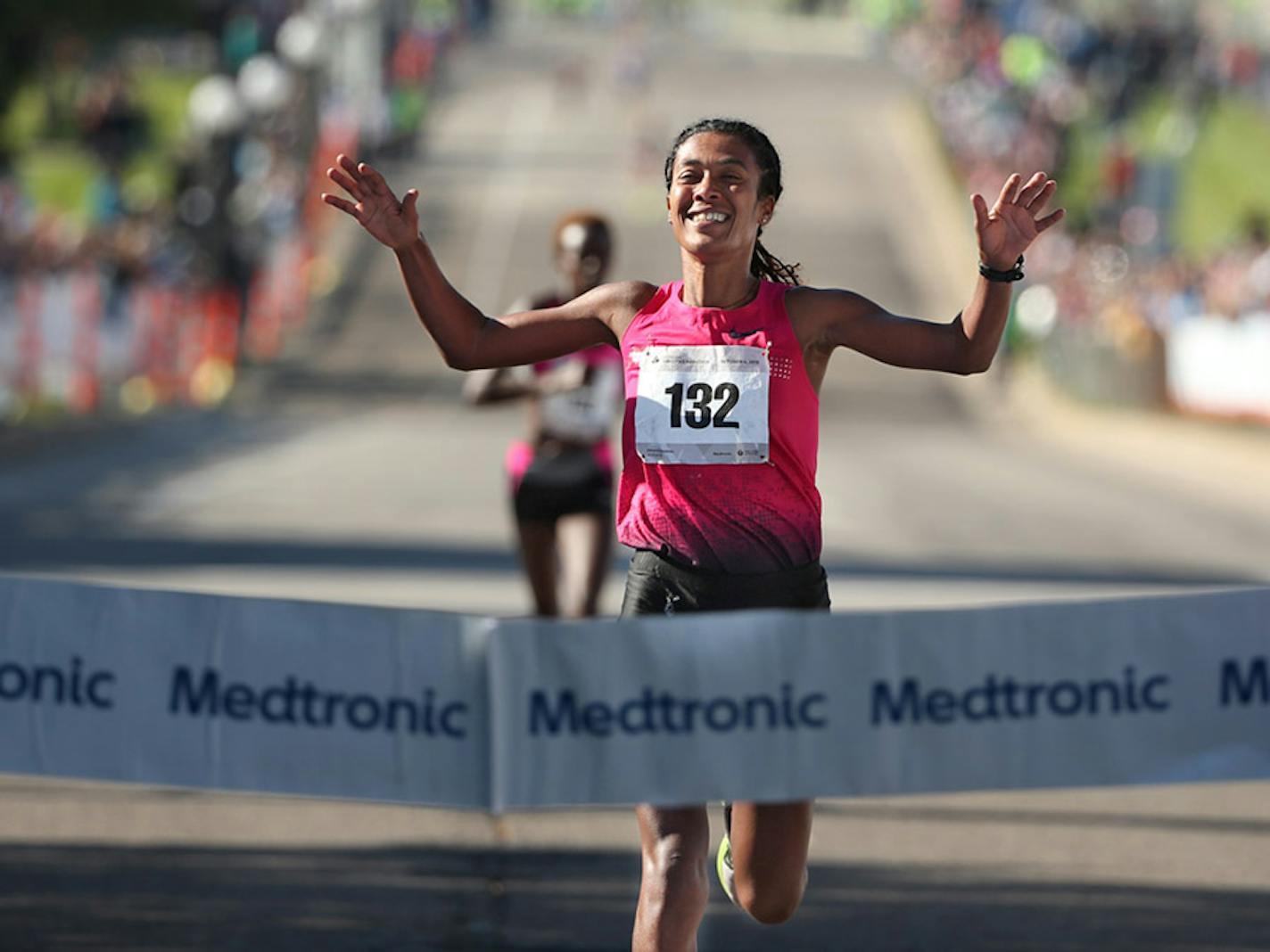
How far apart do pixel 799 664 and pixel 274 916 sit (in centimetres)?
284

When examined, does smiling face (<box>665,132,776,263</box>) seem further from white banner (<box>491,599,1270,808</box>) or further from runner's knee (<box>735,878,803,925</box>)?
runner's knee (<box>735,878,803,925</box>)

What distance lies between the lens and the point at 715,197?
17.8ft

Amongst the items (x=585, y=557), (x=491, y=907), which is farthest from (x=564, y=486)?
(x=491, y=907)

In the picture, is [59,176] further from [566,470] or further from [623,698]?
[623,698]

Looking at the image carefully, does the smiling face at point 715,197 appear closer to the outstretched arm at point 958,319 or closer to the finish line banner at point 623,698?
the outstretched arm at point 958,319

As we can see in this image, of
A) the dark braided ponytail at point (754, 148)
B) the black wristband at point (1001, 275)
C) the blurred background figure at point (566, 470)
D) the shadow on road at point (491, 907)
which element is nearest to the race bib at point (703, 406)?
the dark braided ponytail at point (754, 148)

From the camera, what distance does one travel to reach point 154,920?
23.5ft

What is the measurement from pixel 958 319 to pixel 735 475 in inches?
22.7

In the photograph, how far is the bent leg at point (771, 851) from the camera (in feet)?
17.8

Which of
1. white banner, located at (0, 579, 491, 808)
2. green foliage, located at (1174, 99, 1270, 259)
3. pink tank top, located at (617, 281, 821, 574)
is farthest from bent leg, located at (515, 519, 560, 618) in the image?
green foliage, located at (1174, 99, 1270, 259)

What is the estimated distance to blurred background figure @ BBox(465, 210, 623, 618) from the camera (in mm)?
9688

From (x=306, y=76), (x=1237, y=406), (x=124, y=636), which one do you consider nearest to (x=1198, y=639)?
(x=124, y=636)

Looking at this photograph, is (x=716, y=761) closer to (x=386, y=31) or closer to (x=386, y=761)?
(x=386, y=761)

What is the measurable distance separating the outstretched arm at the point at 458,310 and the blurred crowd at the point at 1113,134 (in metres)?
24.3
